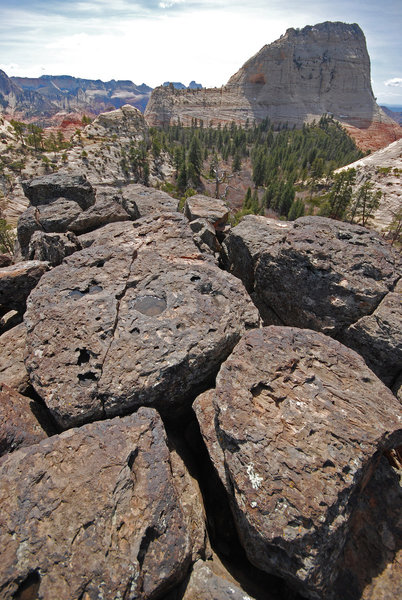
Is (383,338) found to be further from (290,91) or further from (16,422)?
(290,91)

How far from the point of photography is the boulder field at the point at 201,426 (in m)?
4.51

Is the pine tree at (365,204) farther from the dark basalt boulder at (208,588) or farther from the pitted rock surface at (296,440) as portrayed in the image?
the dark basalt boulder at (208,588)

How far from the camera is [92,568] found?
4.17 m

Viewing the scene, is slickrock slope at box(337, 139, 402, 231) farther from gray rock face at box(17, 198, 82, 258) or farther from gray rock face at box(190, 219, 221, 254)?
gray rock face at box(17, 198, 82, 258)

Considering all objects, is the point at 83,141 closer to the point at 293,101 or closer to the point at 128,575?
the point at 128,575

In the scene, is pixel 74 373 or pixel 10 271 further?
pixel 10 271

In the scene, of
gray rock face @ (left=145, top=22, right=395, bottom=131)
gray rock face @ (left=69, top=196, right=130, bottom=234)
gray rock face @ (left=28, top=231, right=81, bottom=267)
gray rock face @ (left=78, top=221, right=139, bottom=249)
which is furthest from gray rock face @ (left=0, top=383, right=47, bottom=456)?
gray rock face @ (left=145, top=22, right=395, bottom=131)

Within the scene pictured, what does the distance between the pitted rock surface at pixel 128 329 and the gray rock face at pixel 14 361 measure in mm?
1252

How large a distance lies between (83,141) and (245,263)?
7676 centimetres

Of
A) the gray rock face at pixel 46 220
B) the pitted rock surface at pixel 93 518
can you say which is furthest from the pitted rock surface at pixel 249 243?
the gray rock face at pixel 46 220

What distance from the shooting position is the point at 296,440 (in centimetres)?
535

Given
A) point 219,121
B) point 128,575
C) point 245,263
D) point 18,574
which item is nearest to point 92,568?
point 128,575

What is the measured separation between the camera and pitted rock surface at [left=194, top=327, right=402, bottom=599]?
454cm

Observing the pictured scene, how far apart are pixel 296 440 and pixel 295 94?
203 m
